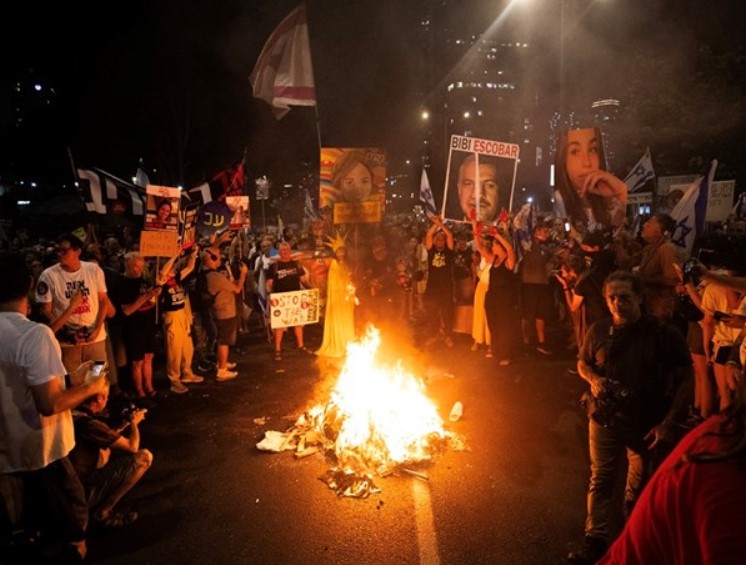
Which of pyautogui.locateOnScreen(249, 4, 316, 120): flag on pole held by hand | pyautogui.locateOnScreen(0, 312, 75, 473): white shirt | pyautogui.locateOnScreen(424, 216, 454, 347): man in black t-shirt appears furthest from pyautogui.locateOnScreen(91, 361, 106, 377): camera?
pyautogui.locateOnScreen(249, 4, 316, 120): flag on pole held by hand

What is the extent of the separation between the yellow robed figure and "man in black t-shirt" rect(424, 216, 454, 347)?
5.51ft

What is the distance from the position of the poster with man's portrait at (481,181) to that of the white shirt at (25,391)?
289 inches

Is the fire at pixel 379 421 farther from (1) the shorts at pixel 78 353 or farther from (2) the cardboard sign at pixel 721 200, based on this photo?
(2) the cardboard sign at pixel 721 200

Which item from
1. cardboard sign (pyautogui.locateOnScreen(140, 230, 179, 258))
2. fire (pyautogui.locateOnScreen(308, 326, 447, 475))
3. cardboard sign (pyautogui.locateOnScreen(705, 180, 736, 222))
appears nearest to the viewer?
fire (pyautogui.locateOnScreen(308, 326, 447, 475))

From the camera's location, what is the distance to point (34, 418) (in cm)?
313

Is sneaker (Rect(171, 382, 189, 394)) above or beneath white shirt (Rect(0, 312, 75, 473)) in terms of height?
beneath

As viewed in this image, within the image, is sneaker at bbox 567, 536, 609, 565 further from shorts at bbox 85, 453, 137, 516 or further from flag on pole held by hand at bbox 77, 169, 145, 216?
flag on pole held by hand at bbox 77, 169, 145, 216

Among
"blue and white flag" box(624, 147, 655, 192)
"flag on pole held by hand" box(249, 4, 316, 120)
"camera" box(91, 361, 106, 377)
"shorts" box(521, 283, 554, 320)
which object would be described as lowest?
"shorts" box(521, 283, 554, 320)

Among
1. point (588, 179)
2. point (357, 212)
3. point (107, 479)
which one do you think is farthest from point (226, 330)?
point (588, 179)

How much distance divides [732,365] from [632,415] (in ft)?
2.98

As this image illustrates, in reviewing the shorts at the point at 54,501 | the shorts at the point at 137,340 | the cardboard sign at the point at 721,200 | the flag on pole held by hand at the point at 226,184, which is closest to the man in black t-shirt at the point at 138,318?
the shorts at the point at 137,340

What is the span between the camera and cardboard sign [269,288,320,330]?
29.5 feet

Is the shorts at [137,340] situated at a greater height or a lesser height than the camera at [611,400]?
lesser

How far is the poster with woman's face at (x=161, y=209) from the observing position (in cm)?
751
